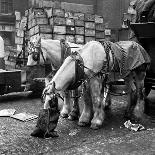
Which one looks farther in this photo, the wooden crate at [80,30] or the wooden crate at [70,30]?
the wooden crate at [80,30]

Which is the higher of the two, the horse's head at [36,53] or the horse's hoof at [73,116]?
the horse's head at [36,53]

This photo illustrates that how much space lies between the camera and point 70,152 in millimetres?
4480

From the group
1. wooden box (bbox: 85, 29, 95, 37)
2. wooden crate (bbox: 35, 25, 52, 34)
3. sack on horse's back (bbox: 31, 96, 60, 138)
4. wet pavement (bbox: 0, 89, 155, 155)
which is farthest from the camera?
wooden box (bbox: 85, 29, 95, 37)

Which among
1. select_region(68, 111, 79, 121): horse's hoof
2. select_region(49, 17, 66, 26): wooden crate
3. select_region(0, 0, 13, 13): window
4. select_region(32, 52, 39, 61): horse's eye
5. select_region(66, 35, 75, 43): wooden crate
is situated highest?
select_region(0, 0, 13, 13): window

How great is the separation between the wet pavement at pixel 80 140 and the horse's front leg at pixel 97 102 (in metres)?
0.14

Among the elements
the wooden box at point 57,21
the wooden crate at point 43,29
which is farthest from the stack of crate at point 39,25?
the wooden box at point 57,21

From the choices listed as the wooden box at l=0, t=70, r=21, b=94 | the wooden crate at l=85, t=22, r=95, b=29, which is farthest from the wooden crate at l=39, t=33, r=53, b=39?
the wooden box at l=0, t=70, r=21, b=94

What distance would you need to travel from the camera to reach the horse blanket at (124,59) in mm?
6332

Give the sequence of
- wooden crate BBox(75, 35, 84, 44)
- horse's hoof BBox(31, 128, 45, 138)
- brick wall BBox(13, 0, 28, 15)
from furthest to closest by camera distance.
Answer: brick wall BBox(13, 0, 28, 15) → wooden crate BBox(75, 35, 84, 44) → horse's hoof BBox(31, 128, 45, 138)

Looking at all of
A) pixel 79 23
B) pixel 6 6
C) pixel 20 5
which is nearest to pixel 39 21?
pixel 79 23

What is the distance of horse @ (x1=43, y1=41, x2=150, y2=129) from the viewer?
569 cm

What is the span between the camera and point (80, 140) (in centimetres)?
542

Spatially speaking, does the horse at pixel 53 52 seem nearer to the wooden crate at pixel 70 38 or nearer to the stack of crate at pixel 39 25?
the stack of crate at pixel 39 25

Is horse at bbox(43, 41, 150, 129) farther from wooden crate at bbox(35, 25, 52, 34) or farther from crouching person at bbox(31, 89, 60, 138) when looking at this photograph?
wooden crate at bbox(35, 25, 52, 34)
